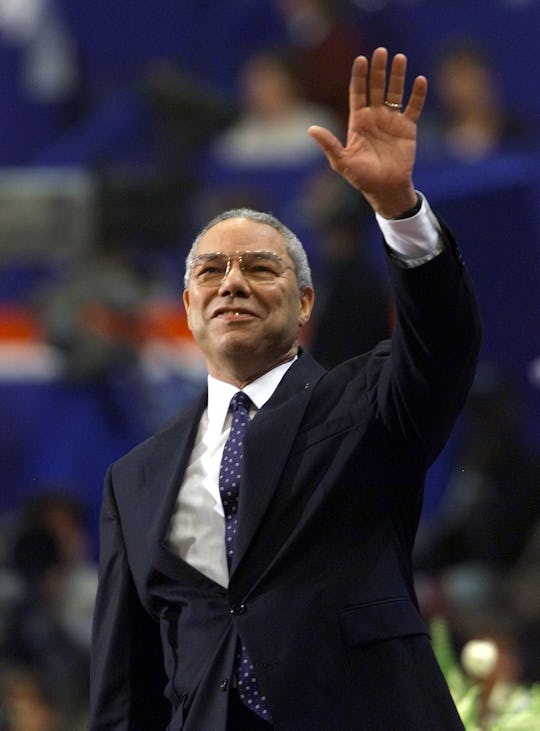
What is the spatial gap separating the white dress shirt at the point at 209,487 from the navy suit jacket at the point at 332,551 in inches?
0.9

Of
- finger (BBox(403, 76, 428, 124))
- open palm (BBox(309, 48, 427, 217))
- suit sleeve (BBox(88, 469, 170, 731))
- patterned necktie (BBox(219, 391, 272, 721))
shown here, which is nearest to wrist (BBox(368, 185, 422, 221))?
open palm (BBox(309, 48, 427, 217))

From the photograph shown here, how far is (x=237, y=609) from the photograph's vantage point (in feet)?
7.27

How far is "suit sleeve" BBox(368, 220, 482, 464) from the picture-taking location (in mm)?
2092

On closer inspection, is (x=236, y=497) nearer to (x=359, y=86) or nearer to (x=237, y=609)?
(x=237, y=609)

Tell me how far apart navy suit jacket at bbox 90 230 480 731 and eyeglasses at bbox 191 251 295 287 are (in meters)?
0.17

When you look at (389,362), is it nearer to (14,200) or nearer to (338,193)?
→ (338,193)

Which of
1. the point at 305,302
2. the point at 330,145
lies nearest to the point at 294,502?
the point at 305,302

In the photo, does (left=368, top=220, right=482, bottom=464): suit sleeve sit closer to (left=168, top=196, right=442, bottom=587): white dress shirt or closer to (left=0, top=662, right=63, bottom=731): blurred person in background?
(left=168, top=196, right=442, bottom=587): white dress shirt

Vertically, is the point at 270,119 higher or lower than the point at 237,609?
higher

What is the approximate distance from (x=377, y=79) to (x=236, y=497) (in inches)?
28.6

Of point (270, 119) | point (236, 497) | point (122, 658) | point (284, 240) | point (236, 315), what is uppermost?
point (270, 119)

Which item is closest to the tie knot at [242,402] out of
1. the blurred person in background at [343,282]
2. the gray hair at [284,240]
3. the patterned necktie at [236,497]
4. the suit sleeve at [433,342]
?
the patterned necktie at [236,497]

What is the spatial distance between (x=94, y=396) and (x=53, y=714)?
4.96 ft

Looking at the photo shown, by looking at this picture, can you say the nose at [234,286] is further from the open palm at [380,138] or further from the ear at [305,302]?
the open palm at [380,138]
